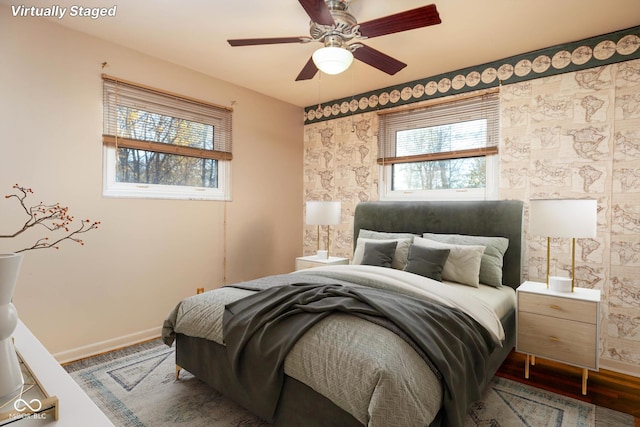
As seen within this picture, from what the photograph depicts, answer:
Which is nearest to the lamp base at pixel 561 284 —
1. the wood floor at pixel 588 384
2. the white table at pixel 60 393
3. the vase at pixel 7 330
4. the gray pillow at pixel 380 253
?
the wood floor at pixel 588 384

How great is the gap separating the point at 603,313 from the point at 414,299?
1.89m

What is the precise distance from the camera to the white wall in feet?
8.33

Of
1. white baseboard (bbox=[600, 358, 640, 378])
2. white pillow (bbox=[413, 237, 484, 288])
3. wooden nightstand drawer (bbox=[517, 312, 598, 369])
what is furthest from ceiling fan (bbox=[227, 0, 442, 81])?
white baseboard (bbox=[600, 358, 640, 378])

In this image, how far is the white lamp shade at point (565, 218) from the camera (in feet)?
7.77

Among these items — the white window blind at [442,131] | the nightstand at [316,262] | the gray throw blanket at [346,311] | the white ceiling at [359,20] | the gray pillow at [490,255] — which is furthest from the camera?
the nightstand at [316,262]

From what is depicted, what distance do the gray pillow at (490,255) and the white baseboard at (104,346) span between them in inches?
116

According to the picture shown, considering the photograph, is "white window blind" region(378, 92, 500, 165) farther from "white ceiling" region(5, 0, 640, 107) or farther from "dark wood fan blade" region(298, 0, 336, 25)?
"dark wood fan blade" region(298, 0, 336, 25)

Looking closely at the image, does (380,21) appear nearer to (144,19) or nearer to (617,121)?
(144,19)

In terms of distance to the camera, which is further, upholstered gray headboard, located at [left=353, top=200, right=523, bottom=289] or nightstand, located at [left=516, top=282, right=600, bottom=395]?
upholstered gray headboard, located at [left=353, top=200, right=523, bottom=289]

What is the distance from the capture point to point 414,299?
2.04m

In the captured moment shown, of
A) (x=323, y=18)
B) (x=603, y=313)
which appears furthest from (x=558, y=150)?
(x=323, y=18)

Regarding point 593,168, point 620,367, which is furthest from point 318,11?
point 620,367

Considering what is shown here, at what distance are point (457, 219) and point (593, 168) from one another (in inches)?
44.1

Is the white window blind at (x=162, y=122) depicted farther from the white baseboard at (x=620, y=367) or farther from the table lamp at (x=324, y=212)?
the white baseboard at (x=620, y=367)
